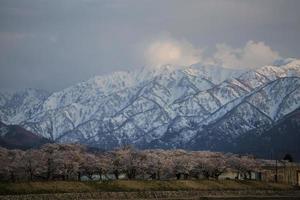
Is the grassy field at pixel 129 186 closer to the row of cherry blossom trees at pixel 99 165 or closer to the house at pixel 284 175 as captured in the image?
the house at pixel 284 175

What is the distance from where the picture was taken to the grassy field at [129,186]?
313 feet

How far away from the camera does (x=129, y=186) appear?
108688 mm

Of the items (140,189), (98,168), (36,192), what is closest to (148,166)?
(98,168)

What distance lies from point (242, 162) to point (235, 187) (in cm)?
4327

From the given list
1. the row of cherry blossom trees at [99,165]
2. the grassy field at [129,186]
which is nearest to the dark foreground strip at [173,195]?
the grassy field at [129,186]

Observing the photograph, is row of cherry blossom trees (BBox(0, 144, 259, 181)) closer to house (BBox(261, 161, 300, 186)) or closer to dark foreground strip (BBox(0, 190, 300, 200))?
house (BBox(261, 161, 300, 186))

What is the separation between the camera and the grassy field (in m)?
95.4

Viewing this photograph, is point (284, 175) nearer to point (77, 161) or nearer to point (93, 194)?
point (77, 161)

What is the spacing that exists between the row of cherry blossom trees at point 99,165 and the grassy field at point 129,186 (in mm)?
18080

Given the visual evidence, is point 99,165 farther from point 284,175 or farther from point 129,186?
point 284,175

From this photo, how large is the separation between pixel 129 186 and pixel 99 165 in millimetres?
32601

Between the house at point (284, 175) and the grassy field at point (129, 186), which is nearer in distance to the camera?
the grassy field at point (129, 186)

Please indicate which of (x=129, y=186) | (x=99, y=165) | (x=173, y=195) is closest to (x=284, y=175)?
(x=99, y=165)

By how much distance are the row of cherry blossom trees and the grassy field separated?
18080 mm
